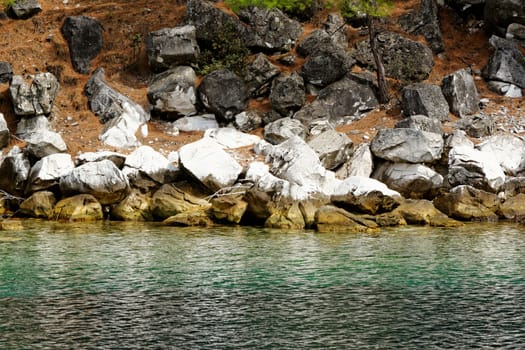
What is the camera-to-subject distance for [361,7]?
3484 centimetres

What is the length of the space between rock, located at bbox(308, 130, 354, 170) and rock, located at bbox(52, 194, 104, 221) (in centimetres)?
922

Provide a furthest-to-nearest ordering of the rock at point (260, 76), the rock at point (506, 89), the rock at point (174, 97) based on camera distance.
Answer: the rock at point (260, 76) < the rock at point (506, 89) < the rock at point (174, 97)

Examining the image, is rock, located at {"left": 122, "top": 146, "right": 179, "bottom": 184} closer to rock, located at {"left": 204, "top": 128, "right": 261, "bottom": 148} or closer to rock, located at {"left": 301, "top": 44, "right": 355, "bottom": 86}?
rock, located at {"left": 204, "top": 128, "right": 261, "bottom": 148}

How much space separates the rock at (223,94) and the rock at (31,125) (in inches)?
296

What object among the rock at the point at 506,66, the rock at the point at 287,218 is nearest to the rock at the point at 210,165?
the rock at the point at 287,218

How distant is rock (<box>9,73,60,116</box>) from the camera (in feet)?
112

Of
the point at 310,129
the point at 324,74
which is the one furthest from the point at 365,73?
the point at 310,129

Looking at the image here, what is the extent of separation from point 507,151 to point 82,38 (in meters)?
23.1

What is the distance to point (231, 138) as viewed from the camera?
33406 millimetres

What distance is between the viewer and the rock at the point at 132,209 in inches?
1094

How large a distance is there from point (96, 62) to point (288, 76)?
35.9ft

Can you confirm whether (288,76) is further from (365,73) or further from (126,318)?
(126,318)

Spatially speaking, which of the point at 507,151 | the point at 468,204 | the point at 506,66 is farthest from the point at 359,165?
the point at 506,66

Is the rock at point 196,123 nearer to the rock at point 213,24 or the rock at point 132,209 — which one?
the rock at point 213,24
